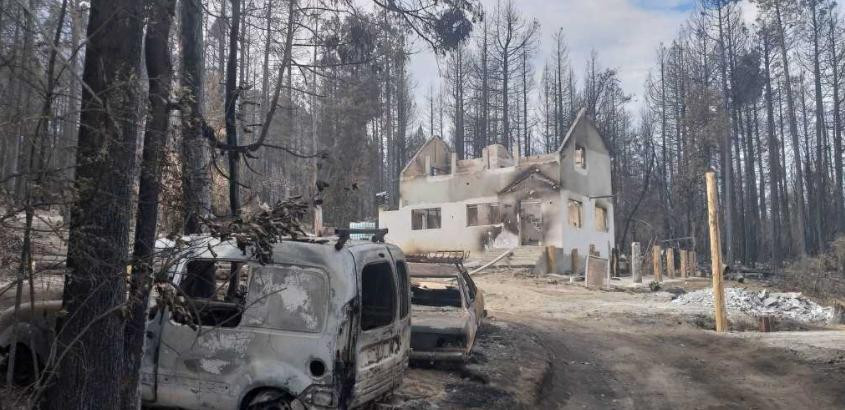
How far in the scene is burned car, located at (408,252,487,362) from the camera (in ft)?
28.1

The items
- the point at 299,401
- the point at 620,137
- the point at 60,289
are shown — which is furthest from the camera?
the point at 620,137

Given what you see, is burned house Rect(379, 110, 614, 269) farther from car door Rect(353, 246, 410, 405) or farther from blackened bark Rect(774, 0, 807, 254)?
car door Rect(353, 246, 410, 405)

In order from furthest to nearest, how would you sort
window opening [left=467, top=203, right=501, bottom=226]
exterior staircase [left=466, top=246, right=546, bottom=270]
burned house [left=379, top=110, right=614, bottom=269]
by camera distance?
1. window opening [left=467, top=203, right=501, bottom=226]
2. burned house [left=379, top=110, right=614, bottom=269]
3. exterior staircase [left=466, top=246, right=546, bottom=270]

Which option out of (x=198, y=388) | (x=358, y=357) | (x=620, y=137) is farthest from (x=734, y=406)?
(x=620, y=137)

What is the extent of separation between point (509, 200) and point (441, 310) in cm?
2408

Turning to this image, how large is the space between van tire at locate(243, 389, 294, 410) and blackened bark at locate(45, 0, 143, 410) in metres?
1.41

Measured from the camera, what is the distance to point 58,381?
384 centimetres

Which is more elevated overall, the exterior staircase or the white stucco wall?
the white stucco wall

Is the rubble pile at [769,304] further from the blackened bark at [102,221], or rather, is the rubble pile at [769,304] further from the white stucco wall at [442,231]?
the blackened bark at [102,221]

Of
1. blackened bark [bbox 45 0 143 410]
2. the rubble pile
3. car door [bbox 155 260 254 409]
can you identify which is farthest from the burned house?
blackened bark [bbox 45 0 143 410]

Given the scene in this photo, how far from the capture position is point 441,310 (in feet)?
29.7

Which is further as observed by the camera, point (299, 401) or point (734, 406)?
point (734, 406)

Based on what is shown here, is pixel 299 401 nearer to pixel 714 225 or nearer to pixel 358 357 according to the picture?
pixel 358 357

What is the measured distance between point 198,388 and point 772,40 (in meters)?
46.4
